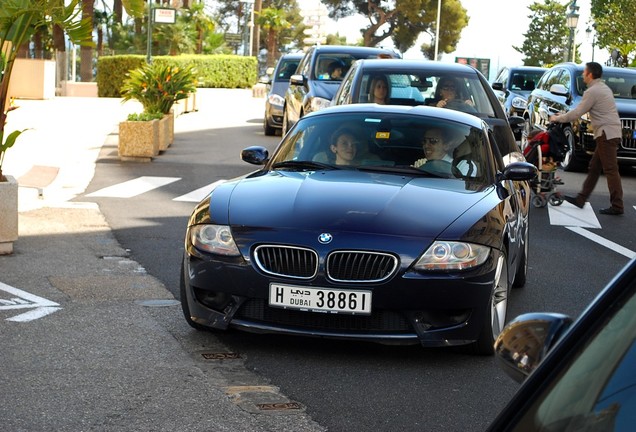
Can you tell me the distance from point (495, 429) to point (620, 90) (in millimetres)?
20477

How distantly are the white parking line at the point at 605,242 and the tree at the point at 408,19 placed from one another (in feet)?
269

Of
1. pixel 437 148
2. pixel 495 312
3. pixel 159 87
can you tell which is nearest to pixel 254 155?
pixel 437 148

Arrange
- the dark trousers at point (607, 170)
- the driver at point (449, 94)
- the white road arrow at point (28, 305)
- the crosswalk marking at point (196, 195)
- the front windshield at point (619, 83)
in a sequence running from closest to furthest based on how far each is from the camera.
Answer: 1. the white road arrow at point (28, 305)
2. the driver at point (449, 94)
3. the crosswalk marking at point (196, 195)
4. the dark trousers at point (607, 170)
5. the front windshield at point (619, 83)

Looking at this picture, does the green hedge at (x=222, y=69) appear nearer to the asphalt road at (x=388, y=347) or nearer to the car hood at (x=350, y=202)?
the asphalt road at (x=388, y=347)

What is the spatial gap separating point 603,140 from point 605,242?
306 cm

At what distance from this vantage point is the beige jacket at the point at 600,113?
15633mm

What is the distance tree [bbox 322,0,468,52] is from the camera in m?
95.9

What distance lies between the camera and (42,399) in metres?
5.88

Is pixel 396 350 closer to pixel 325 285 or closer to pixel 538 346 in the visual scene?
pixel 325 285

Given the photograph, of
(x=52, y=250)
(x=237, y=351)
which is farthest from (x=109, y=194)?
(x=237, y=351)

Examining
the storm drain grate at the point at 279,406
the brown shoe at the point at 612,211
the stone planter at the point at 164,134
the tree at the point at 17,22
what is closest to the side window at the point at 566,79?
the stone planter at the point at 164,134

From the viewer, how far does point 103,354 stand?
6887 millimetres

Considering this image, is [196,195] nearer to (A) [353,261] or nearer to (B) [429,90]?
(B) [429,90]

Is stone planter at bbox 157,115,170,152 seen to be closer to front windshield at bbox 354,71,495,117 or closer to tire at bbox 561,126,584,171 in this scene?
tire at bbox 561,126,584,171
